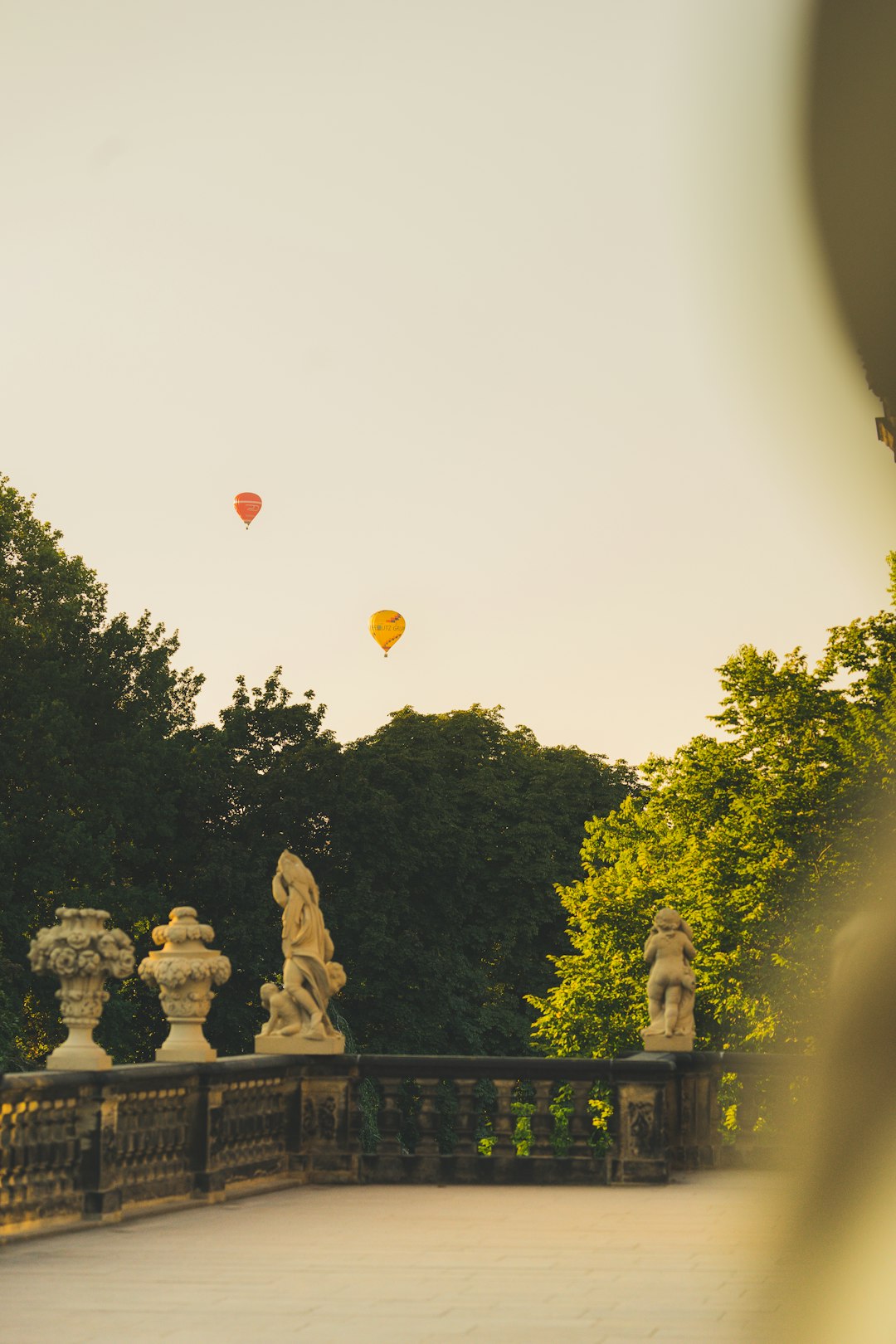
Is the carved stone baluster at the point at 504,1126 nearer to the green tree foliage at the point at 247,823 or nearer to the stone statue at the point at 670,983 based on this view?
the stone statue at the point at 670,983

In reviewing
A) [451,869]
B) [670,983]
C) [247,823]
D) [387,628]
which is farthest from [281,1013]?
[387,628]

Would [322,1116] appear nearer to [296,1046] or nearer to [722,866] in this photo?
[296,1046]

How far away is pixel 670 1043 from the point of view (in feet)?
56.3

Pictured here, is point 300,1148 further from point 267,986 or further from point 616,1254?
point 616,1254

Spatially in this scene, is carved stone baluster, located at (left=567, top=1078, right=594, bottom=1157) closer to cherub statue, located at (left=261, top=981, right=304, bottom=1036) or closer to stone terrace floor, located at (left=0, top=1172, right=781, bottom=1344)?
stone terrace floor, located at (left=0, top=1172, right=781, bottom=1344)

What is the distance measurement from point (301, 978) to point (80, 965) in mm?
3645

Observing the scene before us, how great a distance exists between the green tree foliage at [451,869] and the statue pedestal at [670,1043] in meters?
28.6

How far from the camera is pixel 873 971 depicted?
3.91ft

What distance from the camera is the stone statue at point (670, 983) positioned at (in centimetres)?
1698

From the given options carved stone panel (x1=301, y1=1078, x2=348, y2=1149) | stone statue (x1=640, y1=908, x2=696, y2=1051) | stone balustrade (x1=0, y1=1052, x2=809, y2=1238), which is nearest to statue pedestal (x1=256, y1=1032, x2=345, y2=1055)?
stone balustrade (x1=0, y1=1052, x2=809, y2=1238)

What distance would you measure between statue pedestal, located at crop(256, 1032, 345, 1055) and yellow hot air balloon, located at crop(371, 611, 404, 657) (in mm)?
42934

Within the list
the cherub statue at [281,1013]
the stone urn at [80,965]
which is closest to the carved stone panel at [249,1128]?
the cherub statue at [281,1013]

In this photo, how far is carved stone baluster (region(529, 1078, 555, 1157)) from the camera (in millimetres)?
15664

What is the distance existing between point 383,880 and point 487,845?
6.32m
